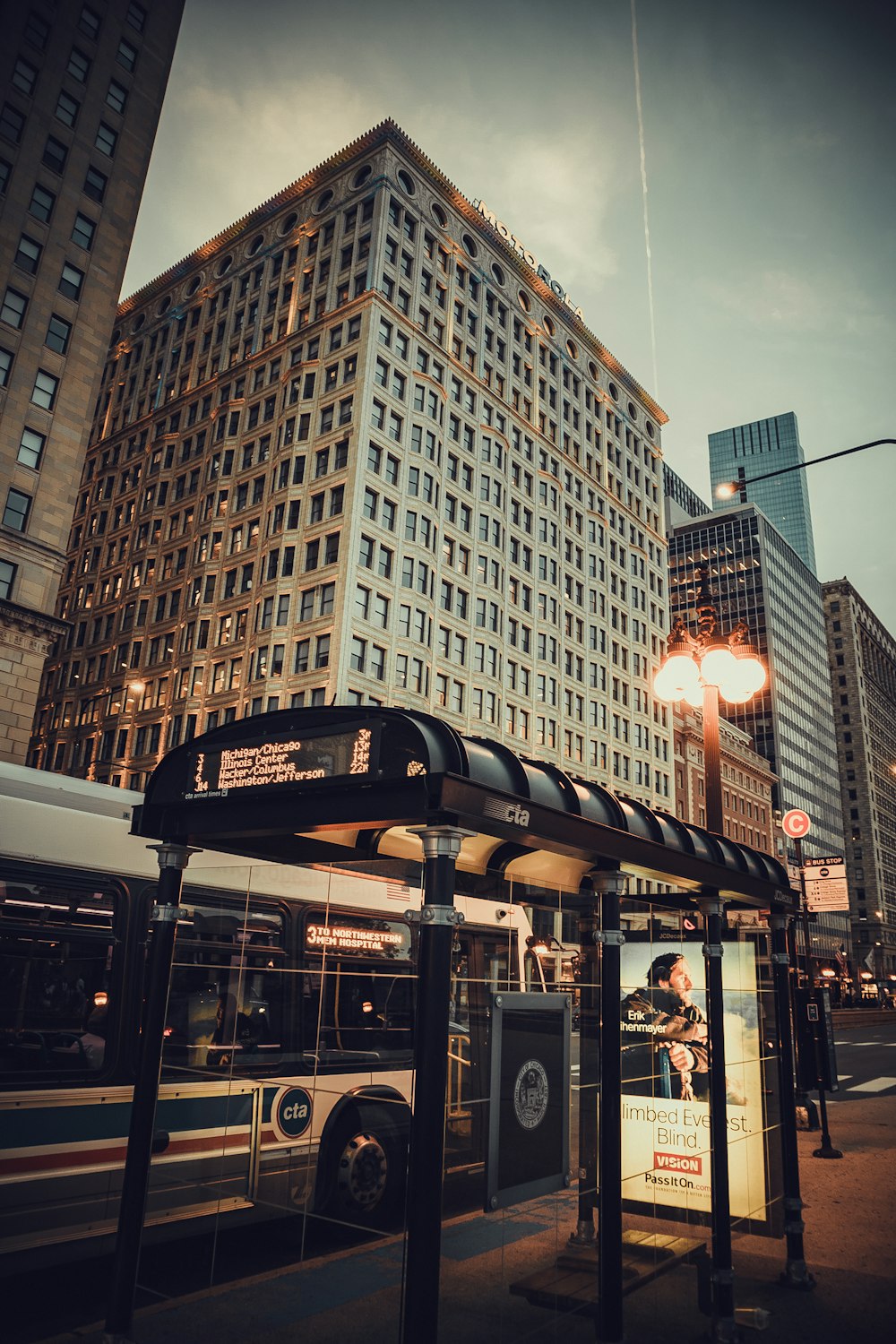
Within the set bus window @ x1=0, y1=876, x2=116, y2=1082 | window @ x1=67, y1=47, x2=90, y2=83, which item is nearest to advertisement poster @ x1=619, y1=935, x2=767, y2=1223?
bus window @ x1=0, y1=876, x2=116, y2=1082

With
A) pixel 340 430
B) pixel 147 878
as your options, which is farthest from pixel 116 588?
pixel 147 878

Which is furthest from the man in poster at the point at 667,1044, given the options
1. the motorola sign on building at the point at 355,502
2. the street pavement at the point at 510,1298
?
the motorola sign on building at the point at 355,502

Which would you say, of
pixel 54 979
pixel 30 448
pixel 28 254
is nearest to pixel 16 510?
pixel 30 448

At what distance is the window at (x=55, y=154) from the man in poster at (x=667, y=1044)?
157 feet

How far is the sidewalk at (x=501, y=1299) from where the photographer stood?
500 cm

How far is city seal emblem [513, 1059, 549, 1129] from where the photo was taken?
17.6 feet

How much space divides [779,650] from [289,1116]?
122m

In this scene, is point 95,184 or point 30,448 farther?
point 95,184

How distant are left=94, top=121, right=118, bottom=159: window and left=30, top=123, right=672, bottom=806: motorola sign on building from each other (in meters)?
15.3

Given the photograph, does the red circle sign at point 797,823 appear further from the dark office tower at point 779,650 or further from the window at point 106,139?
the dark office tower at point 779,650

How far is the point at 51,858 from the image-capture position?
24.1ft

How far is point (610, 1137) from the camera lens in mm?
5555

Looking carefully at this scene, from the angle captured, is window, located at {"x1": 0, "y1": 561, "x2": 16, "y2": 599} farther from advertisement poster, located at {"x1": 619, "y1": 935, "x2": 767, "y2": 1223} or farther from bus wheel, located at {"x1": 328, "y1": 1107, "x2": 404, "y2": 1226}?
advertisement poster, located at {"x1": 619, "y1": 935, "x2": 767, "y2": 1223}

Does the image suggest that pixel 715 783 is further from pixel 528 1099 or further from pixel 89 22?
pixel 89 22
